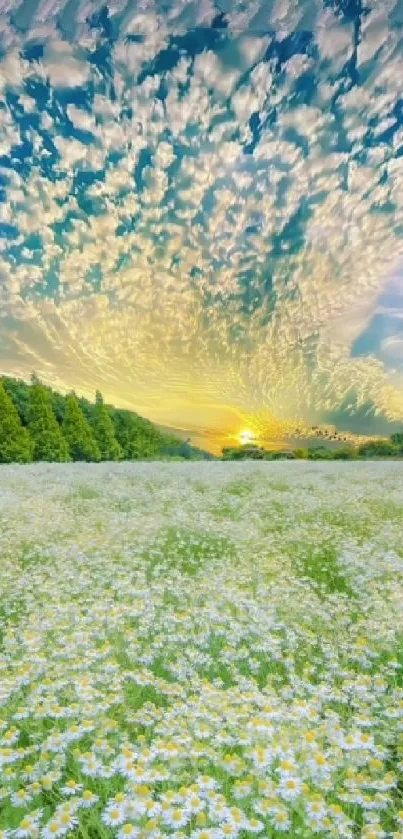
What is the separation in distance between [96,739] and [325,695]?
1998 millimetres

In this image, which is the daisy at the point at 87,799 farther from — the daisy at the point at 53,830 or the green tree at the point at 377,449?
the green tree at the point at 377,449

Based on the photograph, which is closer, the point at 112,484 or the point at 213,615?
the point at 213,615

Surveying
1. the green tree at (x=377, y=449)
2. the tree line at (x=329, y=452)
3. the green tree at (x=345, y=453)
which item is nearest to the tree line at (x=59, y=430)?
the tree line at (x=329, y=452)

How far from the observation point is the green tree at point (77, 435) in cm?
5612

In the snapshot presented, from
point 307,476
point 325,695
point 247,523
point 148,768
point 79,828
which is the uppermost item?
point 307,476

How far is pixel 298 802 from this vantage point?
3.20m

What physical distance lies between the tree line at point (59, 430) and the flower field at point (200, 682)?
39455 millimetres

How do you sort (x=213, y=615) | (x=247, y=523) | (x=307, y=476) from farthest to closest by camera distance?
(x=307, y=476) < (x=247, y=523) < (x=213, y=615)

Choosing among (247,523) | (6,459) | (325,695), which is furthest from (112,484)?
(6,459)

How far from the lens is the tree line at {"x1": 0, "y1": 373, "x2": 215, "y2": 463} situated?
48.0 meters

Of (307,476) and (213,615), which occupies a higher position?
(307,476)

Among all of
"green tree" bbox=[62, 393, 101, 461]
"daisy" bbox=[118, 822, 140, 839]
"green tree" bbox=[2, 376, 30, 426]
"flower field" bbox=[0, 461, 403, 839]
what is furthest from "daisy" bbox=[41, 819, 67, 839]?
"green tree" bbox=[2, 376, 30, 426]

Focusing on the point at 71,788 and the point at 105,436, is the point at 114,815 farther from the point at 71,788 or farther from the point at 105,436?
the point at 105,436

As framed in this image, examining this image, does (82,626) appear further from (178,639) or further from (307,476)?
(307,476)
